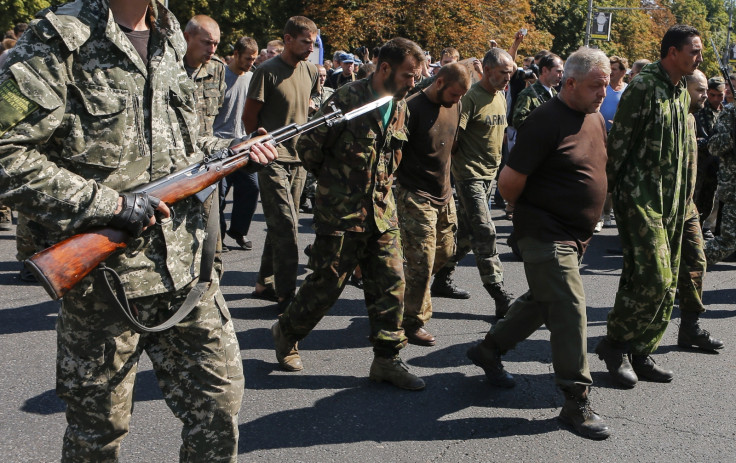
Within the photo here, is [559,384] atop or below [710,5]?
below

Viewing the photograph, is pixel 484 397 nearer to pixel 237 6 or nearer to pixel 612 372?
pixel 612 372

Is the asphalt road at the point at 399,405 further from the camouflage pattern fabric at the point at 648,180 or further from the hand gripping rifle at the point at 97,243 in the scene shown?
the hand gripping rifle at the point at 97,243

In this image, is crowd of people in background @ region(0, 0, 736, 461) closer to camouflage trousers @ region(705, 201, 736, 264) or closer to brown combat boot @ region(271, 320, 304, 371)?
brown combat boot @ region(271, 320, 304, 371)

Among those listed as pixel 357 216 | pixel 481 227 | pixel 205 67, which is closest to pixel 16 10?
pixel 205 67

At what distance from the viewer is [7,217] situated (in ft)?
29.6

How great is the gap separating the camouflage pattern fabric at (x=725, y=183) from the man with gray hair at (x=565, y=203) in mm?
3367

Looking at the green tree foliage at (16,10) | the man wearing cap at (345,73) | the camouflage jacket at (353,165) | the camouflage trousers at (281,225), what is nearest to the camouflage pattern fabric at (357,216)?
the camouflage jacket at (353,165)

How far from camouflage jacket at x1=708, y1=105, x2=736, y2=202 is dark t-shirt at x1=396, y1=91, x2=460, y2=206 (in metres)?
3.12

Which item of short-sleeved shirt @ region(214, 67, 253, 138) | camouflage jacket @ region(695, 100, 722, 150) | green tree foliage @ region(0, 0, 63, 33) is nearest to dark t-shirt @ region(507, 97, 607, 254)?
short-sleeved shirt @ region(214, 67, 253, 138)

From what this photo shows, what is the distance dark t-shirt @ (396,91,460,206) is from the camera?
217 inches

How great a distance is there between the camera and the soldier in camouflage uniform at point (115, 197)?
235 cm

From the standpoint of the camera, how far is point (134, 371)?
2.74 metres

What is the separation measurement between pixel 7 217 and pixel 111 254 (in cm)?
731


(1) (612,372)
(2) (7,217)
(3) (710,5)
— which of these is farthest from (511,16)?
(3) (710,5)
